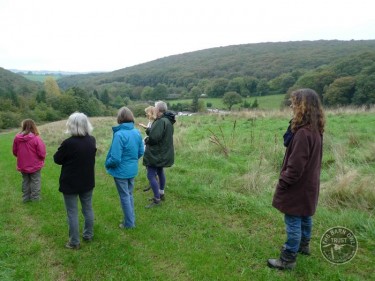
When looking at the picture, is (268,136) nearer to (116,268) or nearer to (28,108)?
(116,268)

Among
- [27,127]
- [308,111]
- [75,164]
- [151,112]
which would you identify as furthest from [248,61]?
[308,111]

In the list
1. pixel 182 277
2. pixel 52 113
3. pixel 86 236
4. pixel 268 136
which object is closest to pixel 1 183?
pixel 86 236

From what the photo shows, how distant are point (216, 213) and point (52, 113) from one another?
2841 inches

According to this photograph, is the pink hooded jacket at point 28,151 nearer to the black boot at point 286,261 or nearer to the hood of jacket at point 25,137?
the hood of jacket at point 25,137

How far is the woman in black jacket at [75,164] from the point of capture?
454cm

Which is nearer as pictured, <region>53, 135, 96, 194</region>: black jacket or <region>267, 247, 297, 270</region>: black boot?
<region>267, 247, 297, 270</region>: black boot

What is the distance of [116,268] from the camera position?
13.7 feet

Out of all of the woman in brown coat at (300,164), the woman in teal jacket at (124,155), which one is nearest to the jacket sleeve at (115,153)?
the woman in teal jacket at (124,155)

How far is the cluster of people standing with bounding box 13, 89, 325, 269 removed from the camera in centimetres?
362

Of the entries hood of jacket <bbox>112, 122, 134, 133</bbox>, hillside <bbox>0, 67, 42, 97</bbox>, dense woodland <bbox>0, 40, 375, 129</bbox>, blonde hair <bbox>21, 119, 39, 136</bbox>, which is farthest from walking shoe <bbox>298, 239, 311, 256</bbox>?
hillside <bbox>0, 67, 42, 97</bbox>

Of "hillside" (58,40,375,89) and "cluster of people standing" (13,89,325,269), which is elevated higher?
"hillside" (58,40,375,89)

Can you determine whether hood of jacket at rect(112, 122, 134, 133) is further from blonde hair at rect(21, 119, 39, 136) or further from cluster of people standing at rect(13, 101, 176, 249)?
blonde hair at rect(21, 119, 39, 136)

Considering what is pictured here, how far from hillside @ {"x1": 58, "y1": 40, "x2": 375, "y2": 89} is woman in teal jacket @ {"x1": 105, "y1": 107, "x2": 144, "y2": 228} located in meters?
66.9

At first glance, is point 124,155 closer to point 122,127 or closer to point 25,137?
point 122,127
